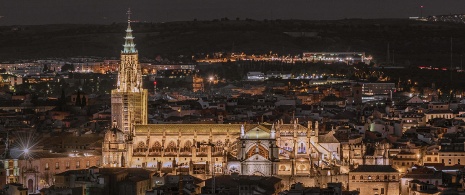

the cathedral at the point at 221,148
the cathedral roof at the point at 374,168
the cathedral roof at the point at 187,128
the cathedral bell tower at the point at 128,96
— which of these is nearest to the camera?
the cathedral roof at the point at 374,168

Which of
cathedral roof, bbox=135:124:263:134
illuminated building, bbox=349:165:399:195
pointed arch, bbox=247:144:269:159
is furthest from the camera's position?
cathedral roof, bbox=135:124:263:134

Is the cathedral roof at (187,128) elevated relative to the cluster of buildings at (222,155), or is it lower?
elevated

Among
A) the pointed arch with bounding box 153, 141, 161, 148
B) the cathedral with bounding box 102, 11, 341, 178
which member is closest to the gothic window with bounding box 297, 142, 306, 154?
the cathedral with bounding box 102, 11, 341, 178

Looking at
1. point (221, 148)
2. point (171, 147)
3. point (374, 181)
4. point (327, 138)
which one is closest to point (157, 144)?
point (171, 147)

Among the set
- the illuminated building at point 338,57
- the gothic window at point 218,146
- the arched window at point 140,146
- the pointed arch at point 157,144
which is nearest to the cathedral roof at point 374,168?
the gothic window at point 218,146

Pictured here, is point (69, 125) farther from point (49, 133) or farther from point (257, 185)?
point (257, 185)

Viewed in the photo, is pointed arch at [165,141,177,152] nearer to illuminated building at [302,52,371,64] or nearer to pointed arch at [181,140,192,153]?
pointed arch at [181,140,192,153]

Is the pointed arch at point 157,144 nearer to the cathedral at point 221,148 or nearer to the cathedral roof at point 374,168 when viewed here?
the cathedral at point 221,148

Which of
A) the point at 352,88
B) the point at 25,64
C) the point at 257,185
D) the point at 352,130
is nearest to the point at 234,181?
the point at 257,185
